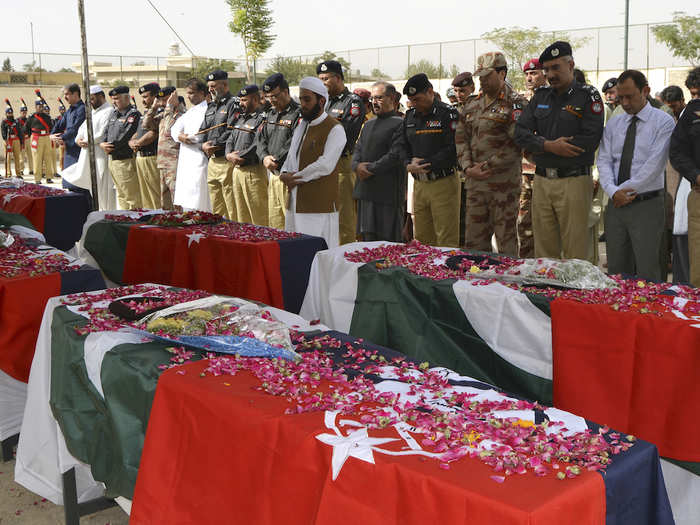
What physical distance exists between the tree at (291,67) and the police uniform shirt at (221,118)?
2679 cm

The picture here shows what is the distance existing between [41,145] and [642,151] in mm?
14844

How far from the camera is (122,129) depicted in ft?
28.3

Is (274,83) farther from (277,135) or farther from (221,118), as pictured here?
(221,118)

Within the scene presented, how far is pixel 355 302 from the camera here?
143 inches

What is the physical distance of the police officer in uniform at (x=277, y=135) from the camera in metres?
6.21

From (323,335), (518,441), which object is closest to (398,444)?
(518,441)

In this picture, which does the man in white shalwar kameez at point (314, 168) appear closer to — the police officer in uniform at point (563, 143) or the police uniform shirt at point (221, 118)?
the police officer in uniform at point (563, 143)

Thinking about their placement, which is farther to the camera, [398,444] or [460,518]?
[398,444]

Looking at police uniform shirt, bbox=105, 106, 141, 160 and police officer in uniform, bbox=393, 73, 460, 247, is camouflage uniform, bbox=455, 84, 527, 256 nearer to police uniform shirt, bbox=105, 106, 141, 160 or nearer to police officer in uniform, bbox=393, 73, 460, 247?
police officer in uniform, bbox=393, 73, 460, 247

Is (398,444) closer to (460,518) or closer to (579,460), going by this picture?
(460,518)

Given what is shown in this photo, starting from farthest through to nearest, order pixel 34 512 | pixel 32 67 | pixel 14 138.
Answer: pixel 32 67
pixel 14 138
pixel 34 512

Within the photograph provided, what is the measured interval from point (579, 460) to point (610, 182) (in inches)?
138

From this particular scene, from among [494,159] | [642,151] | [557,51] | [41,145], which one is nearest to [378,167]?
[494,159]

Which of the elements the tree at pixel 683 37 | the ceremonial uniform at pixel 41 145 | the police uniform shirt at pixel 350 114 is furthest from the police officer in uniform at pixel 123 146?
the tree at pixel 683 37
